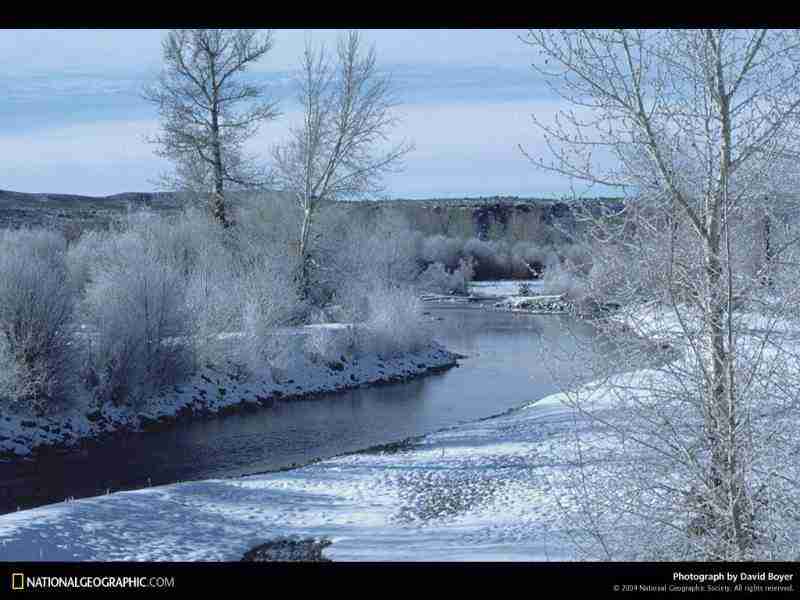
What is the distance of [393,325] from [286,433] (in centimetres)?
929

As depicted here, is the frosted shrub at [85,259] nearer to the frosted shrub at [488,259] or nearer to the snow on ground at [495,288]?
the snow on ground at [495,288]

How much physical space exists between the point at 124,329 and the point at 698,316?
16.1m

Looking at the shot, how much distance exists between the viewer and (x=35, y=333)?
663 inches

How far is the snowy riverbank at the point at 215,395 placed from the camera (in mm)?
15920

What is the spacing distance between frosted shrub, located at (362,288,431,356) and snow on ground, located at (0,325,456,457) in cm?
31

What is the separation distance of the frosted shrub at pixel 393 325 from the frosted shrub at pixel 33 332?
10229 millimetres

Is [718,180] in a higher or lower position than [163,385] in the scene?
higher

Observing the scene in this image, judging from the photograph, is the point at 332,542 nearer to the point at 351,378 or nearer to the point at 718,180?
the point at 718,180

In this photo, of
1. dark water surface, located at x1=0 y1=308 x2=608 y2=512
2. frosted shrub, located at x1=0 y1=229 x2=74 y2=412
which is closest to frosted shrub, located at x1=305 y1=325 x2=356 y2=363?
dark water surface, located at x1=0 y1=308 x2=608 y2=512

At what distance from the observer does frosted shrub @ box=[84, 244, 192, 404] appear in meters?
18.5
